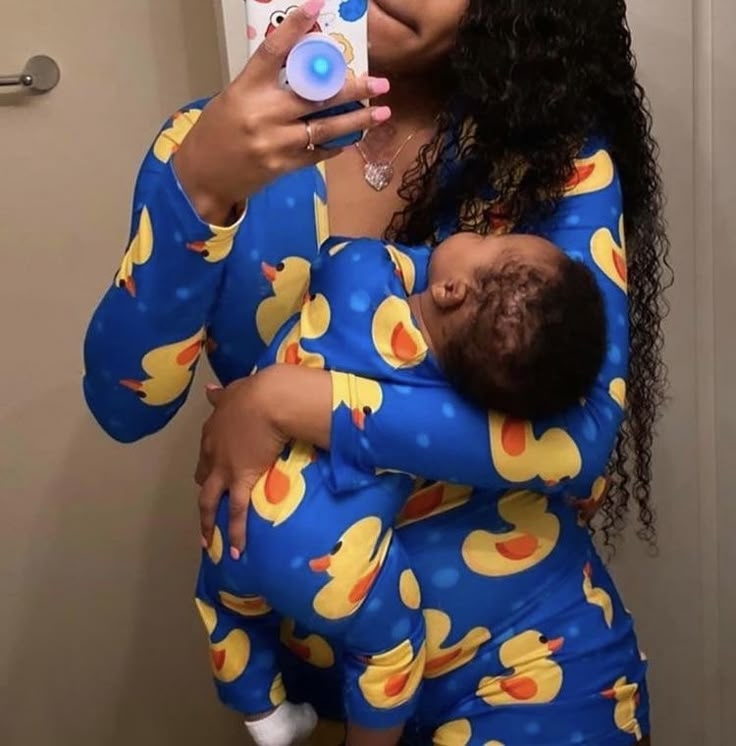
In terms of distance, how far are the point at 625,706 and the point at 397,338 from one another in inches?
16.2

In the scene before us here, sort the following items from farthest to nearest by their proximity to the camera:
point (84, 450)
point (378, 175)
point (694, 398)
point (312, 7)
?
point (84, 450) < point (694, 398) < point (378, 175) < point (312, 7)

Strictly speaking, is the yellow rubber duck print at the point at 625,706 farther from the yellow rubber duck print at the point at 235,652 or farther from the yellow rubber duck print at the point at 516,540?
the yellow rubber duck print at the point at 235,652

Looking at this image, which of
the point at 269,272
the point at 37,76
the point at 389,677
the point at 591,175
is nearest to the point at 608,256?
the point at 591,175

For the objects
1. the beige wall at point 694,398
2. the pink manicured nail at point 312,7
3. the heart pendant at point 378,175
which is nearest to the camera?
the pink manicured nail at point 312,7

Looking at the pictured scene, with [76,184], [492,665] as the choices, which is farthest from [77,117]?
[492,665]

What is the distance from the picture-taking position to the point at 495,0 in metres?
1.00

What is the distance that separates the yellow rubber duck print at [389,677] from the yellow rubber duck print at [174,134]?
44 centimetres

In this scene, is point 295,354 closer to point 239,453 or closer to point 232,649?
point 239,453

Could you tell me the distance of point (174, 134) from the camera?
3.15 feet

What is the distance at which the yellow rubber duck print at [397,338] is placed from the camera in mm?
894

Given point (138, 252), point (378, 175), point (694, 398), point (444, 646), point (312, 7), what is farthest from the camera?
point (694, 398)

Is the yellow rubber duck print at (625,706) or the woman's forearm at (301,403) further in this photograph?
the yellow rubber duck print at (625,706)

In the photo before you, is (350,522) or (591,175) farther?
(591,175)

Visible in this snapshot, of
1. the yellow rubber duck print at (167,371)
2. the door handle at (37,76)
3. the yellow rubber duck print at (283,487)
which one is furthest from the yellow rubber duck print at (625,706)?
the door handle at (37,76)
